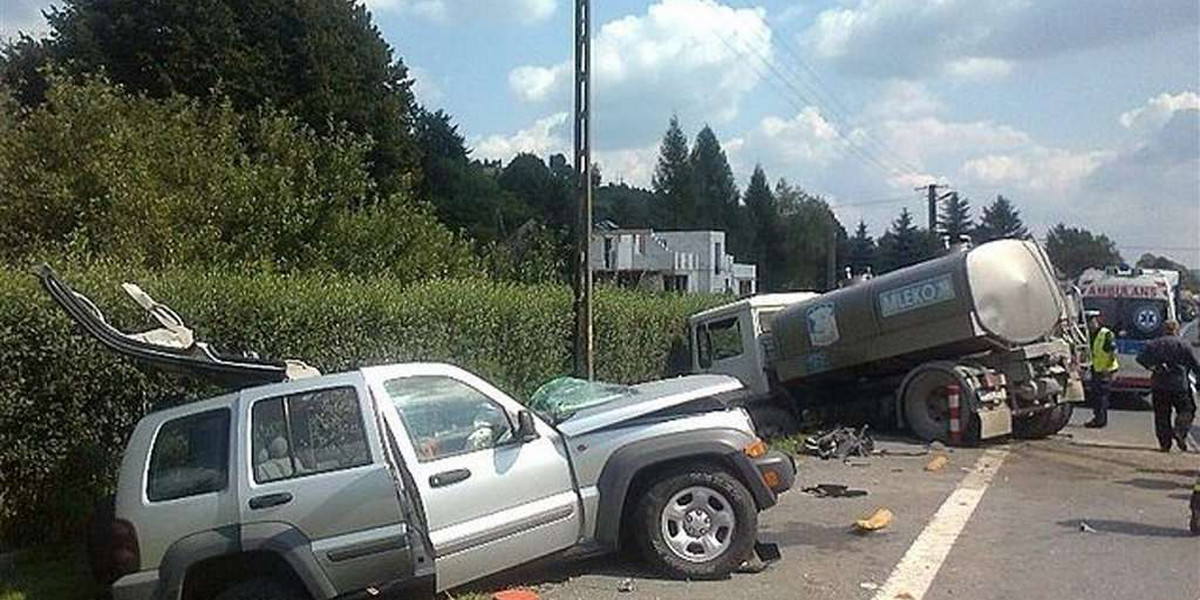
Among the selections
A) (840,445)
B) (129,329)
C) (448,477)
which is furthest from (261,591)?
(840,445)

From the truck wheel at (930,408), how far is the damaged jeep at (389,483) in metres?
8.16

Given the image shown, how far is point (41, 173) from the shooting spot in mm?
16406

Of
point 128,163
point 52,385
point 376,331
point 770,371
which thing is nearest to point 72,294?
point 52,385

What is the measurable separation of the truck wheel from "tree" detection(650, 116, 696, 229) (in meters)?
83.1

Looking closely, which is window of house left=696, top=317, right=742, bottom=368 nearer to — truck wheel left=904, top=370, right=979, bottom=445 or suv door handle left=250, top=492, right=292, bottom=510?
truck wheel left=904, top=370, right=979, bottom=445

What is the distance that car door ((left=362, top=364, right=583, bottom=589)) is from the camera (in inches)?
265

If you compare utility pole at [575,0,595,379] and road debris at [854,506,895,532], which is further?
utility pole at [575,0,595,379]

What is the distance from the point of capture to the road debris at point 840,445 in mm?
14164

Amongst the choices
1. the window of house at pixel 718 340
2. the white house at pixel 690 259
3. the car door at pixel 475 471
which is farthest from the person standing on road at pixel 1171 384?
the white house at pixel 690 259

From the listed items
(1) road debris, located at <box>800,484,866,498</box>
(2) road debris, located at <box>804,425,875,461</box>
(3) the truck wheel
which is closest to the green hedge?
(1) road debris, located at <box>800,484,866,498</box>

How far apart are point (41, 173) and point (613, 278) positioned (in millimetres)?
11492

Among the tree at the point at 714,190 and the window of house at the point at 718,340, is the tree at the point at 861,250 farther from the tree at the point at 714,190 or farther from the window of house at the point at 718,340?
the window of house at the point at 718,340

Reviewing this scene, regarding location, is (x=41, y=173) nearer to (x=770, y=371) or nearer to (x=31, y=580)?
(x=31, y=580)

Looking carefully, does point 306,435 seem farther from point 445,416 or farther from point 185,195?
point 185,195
